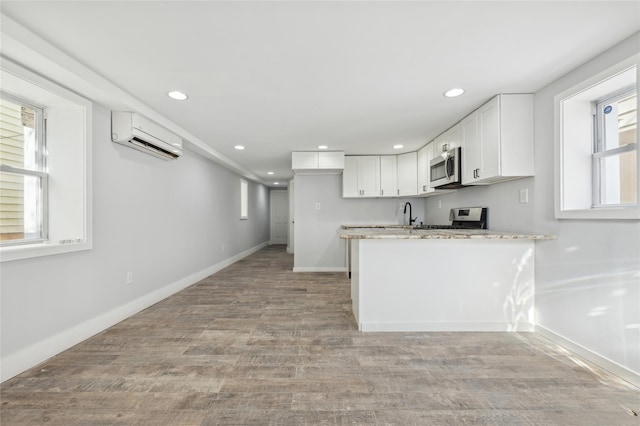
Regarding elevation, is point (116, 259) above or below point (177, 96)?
below

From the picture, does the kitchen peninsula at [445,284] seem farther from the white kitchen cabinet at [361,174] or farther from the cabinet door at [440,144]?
the white kitchen cabinet at [361,174]

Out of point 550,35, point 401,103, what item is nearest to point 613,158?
point 550,35

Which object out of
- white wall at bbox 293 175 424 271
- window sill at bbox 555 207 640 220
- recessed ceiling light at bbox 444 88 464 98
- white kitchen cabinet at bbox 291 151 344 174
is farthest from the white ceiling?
white wall at bbox 293 175 424 271

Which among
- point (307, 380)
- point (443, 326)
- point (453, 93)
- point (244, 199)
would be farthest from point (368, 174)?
point (307, 380)

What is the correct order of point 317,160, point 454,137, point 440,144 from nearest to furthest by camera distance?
point 454,137
point 440,144
point 317,160

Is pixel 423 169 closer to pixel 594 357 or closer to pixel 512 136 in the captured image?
pixel 512 136

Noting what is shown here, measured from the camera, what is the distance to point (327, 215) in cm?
552


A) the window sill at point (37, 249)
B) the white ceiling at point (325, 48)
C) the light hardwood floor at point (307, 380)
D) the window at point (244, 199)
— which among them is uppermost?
the white ceiling at point (325, 48)

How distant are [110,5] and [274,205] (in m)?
9.23

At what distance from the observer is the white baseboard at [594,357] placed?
5.82ft

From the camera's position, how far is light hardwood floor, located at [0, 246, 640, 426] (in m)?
1.51

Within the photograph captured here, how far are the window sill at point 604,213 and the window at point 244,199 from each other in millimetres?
6292

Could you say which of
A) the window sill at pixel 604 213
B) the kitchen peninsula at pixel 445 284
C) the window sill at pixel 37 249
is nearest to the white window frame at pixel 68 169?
the window sill at pixel 37 249

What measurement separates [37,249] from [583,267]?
4118 mm
